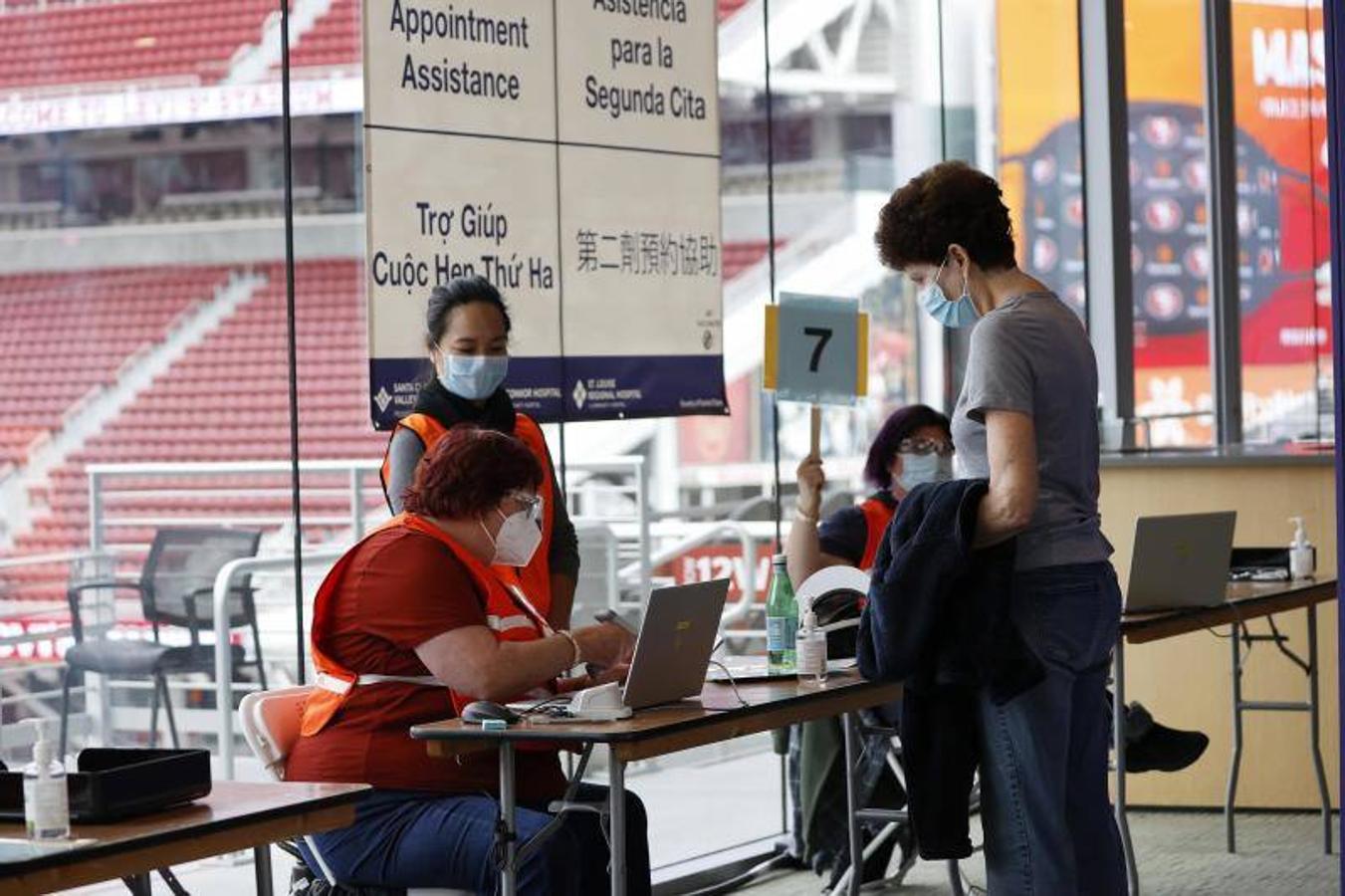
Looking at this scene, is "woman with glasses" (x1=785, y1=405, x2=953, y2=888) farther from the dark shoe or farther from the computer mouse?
the computer mouse

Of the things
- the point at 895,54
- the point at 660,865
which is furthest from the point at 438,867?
the point at 895,54

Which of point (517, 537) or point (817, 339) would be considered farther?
point (817, 339)

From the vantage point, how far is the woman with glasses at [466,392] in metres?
4.11

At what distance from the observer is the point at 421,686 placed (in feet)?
11.0

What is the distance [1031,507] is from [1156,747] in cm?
218

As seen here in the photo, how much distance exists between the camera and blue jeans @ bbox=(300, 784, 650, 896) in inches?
129

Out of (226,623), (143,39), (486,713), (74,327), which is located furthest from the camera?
(74,327)

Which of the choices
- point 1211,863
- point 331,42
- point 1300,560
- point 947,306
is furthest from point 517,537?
point 331,42

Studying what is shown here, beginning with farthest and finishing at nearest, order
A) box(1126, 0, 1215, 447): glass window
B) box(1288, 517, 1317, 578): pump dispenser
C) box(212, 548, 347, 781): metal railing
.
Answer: box(1126, 0, 1215, 447): glass window → box(212, 548, 347, 781): metal railing → box(1288, 517, 1317, 578): pump dispenser

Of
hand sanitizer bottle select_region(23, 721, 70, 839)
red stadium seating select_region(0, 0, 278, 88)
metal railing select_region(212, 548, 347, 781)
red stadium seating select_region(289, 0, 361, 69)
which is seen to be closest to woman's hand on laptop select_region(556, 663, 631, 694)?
hand sanitizer bottle select_region(23, 721, 70, 839)

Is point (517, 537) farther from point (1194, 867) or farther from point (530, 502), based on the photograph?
point (1194, 867)

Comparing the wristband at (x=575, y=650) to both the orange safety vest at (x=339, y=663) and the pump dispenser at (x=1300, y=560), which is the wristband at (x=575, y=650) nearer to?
the orange safety vest at (x=339, y=663)

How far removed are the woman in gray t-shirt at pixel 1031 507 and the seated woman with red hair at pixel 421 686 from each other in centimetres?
70

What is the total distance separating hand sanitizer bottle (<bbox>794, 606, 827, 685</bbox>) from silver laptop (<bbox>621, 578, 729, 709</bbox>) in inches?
13.1
